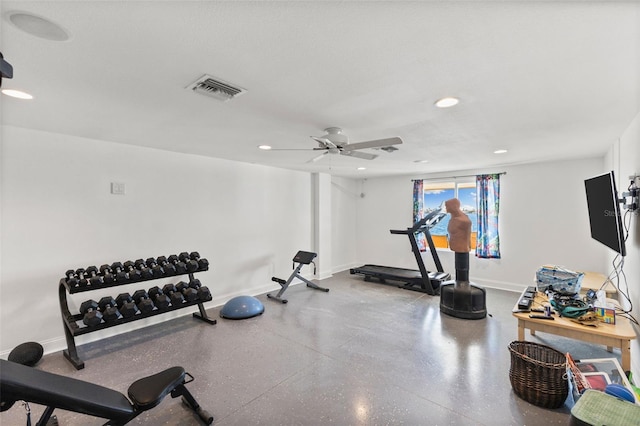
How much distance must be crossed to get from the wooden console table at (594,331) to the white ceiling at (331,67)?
1.68 m

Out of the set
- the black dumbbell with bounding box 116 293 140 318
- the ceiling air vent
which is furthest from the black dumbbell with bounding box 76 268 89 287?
the ceiling air vent

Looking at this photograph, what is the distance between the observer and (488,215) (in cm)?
519

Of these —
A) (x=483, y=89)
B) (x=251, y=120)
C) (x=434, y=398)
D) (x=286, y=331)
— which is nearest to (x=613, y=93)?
(x=483, y=89)

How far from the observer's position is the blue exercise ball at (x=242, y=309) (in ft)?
12.4

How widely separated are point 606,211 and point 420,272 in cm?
317

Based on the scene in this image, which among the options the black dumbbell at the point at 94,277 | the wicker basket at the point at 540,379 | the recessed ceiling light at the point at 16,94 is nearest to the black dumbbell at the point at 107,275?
the black dumbbell at the point at 94,277

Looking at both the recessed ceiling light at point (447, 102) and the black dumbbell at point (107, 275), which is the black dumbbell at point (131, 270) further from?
the recessed ceiling light at point (447, 102)

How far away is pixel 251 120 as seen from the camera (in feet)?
8.21

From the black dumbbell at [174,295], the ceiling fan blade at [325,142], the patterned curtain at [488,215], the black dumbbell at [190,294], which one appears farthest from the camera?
the patterned curtain at [488,215]

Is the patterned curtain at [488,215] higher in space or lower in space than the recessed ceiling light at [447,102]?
lower

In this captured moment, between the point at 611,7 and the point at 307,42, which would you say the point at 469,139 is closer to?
the point at 611,7

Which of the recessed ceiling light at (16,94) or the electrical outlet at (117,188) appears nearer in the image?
the recessed ceiling light at (16,94)

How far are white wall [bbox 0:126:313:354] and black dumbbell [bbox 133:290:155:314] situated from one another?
20.3 inches

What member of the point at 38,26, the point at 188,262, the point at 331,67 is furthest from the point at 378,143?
the point at 188,262
